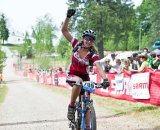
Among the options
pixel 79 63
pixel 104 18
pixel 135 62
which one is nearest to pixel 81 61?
pixel 79 63

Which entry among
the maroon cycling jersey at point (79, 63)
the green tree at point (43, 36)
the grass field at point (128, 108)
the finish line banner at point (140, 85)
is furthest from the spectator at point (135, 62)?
the green tree at point (43, 36)

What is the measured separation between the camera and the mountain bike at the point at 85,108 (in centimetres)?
752

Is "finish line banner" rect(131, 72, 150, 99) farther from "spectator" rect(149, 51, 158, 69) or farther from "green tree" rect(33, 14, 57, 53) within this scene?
"green tree" rect(33, 14, 57, 53)

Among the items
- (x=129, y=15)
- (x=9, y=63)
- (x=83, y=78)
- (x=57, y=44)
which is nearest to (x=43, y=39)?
(x=57, y=44)

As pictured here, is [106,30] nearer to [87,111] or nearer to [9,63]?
[87,111]

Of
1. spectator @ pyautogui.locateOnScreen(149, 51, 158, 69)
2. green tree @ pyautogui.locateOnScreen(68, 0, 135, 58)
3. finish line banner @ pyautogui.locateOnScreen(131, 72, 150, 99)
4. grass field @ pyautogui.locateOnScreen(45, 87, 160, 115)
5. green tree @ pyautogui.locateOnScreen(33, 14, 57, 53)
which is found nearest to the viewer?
grass field @ pyautogui.locateOnScreen(45, 87, 160, 115)

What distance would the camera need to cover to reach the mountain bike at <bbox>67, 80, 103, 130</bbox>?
7523 millimetres

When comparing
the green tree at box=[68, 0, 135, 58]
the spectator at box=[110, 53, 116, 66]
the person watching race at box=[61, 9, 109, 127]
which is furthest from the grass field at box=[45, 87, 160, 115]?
the green tree at box=[68, 0, 135, 58]

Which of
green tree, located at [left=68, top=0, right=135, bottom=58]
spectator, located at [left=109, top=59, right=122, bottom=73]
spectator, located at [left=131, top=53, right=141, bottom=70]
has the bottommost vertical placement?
spectator, located at [left=109, top=59, right=122, bottom=73]

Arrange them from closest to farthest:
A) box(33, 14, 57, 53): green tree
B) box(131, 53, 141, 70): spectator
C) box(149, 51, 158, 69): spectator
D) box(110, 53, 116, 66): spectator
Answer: box(149, 51, 158, 69): spectator
box(131, 53, 141, 70): spectator
box(110, 53, 116, 66): spectator
box(33, 14, 57, 53): green tree

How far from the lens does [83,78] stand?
816cm

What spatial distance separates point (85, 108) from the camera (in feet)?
25.2

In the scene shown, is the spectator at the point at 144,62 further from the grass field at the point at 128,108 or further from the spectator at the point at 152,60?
the grass field at the point at 128,108

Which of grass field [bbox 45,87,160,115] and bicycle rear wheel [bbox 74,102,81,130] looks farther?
grass field [bbox 45,87,160,115]
